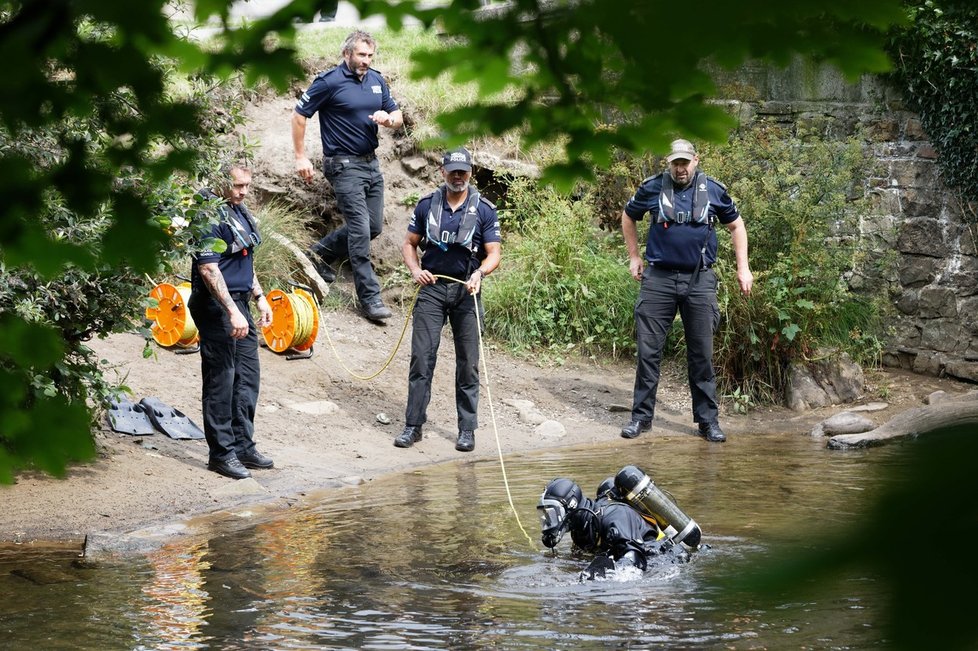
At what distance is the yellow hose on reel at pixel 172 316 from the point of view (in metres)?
10.3

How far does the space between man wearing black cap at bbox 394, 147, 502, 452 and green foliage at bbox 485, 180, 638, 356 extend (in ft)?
8.68

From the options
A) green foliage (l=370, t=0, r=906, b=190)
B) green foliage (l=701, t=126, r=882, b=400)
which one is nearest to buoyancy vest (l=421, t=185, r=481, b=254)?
green foliage (l=701, t=126, r=882, b=400)

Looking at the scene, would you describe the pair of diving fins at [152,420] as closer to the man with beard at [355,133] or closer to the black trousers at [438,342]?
the black trousers at [438,342]

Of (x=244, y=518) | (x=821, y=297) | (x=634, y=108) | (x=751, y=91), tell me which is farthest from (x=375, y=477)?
(x=634, y=108)

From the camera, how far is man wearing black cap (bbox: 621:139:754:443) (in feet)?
31.7

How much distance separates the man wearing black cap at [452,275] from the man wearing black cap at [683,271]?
4.62ft

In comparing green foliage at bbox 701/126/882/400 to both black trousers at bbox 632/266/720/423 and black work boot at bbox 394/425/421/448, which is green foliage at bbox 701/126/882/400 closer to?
black trousers at bbox 632/266/720/423

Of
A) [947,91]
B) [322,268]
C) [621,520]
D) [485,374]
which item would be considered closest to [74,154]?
[621,520]

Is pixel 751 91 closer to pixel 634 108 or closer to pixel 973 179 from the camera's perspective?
pixel 973 179

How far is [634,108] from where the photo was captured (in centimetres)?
208

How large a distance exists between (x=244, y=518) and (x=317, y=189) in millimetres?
6562

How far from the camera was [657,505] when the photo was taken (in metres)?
6.37

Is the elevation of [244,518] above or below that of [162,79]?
below

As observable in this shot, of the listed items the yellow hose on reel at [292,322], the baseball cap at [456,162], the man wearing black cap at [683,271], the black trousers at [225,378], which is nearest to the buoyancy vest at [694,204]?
the man wearing black cap at [683,271]
